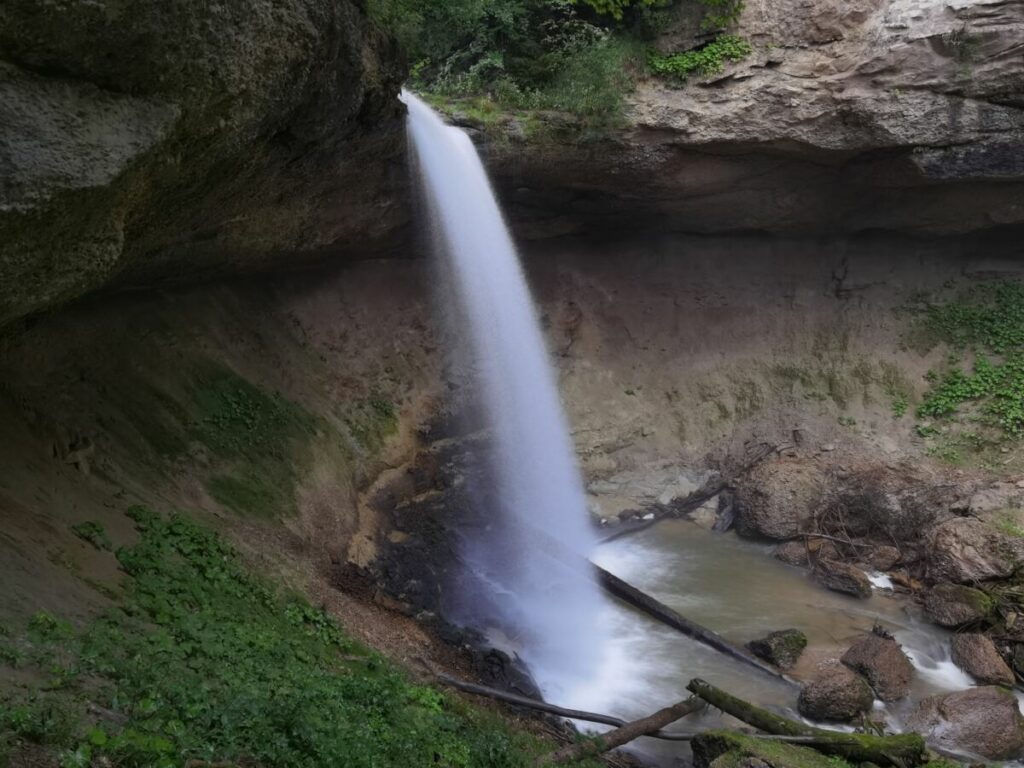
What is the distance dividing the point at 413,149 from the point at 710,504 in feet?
22.9

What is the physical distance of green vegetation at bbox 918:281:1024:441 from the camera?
11.6m

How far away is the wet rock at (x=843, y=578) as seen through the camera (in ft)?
32.3

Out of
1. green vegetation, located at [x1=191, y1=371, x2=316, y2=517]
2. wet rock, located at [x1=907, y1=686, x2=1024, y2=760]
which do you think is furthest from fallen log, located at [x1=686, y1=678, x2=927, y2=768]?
green vegetation, located at [x1=191, y1=371, x2=316, y2=517]

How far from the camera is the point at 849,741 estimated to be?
21.5ft

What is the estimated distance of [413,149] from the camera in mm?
10328

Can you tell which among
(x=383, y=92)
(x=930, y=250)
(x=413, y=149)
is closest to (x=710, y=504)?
(x=930, y=250)

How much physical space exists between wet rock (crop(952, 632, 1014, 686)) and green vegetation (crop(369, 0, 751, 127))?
785cm

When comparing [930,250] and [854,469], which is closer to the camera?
[854,469]

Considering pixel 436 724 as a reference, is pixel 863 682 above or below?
below

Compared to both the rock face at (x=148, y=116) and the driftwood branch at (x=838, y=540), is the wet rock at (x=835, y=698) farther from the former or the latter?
the rock face at (x=148, y=116)

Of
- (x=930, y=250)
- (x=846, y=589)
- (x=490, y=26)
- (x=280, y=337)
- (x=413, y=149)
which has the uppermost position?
(x=490, y=26)

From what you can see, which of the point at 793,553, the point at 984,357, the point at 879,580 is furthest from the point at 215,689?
the point at 984,357

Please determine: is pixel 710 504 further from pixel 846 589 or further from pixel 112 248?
pixel 112 248

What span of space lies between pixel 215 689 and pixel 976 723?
6.62m
